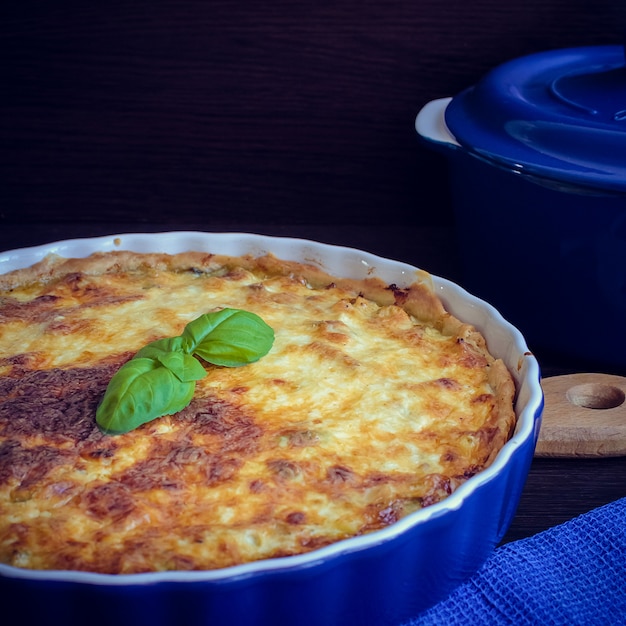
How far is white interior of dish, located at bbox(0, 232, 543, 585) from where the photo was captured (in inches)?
51.1

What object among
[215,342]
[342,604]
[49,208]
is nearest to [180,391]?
[215,342]

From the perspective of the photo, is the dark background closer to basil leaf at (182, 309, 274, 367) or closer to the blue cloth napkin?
basil leaf at (182, 309, 274, 367)

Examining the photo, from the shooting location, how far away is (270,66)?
10.3 feet

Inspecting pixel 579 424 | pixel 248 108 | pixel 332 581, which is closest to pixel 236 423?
pixel 332 581

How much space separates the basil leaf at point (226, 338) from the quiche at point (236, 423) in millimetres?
45

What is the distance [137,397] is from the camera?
1.73 m

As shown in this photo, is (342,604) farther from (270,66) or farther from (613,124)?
(270,66)

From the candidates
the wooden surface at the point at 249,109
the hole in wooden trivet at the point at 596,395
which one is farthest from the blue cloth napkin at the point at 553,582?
the wooden surface at the point at 249,109

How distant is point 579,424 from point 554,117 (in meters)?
0.80

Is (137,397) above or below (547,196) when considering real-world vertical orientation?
below

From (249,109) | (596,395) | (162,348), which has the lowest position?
(596,395)

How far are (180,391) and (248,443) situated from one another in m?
0.19

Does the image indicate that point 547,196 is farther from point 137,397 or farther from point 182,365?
point 137,397

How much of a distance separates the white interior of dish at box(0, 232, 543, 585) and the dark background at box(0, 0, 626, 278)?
0.72m
